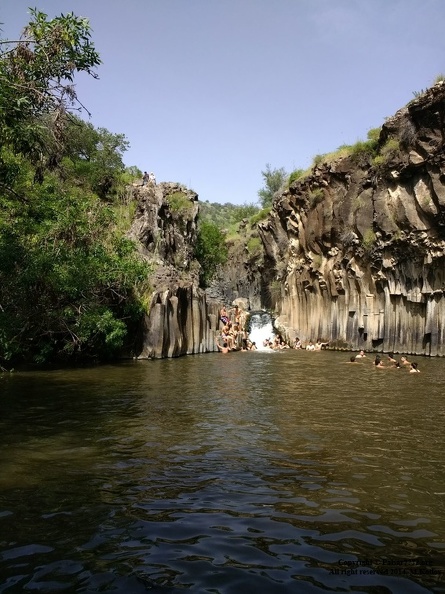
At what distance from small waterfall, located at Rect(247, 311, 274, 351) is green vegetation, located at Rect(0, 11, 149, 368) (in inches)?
728

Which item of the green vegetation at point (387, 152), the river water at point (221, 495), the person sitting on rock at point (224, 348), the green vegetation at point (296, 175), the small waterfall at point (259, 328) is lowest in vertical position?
the river water at point (221, 495)

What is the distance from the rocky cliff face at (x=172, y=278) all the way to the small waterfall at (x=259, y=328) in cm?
736

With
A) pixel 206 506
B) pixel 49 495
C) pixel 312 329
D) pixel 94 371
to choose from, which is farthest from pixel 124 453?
pixel 312 329

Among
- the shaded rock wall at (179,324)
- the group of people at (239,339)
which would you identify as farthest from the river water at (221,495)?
the group of people at (239,339)

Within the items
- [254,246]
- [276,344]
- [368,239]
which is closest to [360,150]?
[368,239]

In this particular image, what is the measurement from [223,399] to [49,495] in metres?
9.99

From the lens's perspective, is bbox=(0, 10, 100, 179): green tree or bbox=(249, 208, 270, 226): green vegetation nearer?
bbox=(0, 10, 100, 179): green tree

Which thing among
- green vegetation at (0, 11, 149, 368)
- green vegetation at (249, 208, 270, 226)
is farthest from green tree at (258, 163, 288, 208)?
green vegetation at (0, 11, 149, 368)

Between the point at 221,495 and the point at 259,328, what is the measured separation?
1661 inches

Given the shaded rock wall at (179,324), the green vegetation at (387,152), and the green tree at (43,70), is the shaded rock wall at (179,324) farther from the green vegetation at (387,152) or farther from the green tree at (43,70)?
the green tree at (43,70)

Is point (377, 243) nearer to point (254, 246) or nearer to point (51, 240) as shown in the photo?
point (51, 240)

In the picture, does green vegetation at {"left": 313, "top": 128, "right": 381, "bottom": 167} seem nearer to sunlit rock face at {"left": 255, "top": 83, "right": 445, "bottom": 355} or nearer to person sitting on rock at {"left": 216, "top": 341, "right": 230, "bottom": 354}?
sunlit rock face at {"left": 255, "top": 83, "right": 445, "bottom": 355}

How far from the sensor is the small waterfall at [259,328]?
48.4m

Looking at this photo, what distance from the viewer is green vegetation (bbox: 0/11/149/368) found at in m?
11.0
